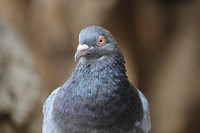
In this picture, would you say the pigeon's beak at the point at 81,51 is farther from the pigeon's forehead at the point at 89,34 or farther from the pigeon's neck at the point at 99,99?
the pigeon's neck at the point at 99,99

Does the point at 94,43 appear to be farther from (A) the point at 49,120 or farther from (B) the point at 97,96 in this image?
(A) the point at 49,120

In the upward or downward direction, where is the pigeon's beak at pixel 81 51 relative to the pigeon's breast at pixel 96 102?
upward

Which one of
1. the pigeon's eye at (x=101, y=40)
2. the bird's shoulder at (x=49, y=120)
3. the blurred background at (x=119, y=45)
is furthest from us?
the blurred background at (x=119, y=45)

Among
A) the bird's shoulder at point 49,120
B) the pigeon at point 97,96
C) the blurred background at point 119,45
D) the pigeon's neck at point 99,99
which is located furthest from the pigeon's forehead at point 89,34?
the blurred background at point 119,45

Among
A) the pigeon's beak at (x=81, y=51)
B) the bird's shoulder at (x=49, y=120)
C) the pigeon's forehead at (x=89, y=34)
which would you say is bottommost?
the bird's shoulder at (x=49, y=120)

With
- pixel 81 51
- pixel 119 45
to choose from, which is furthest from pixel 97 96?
pixel 119 45

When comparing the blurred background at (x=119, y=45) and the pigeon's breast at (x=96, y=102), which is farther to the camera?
the blurred background at (x=119, y=45)

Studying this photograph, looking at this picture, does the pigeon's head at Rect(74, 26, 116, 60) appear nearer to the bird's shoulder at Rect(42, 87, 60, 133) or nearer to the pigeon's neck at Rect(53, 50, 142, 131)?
the pigeon's neck at Rect(53, 50, 142, 131)
